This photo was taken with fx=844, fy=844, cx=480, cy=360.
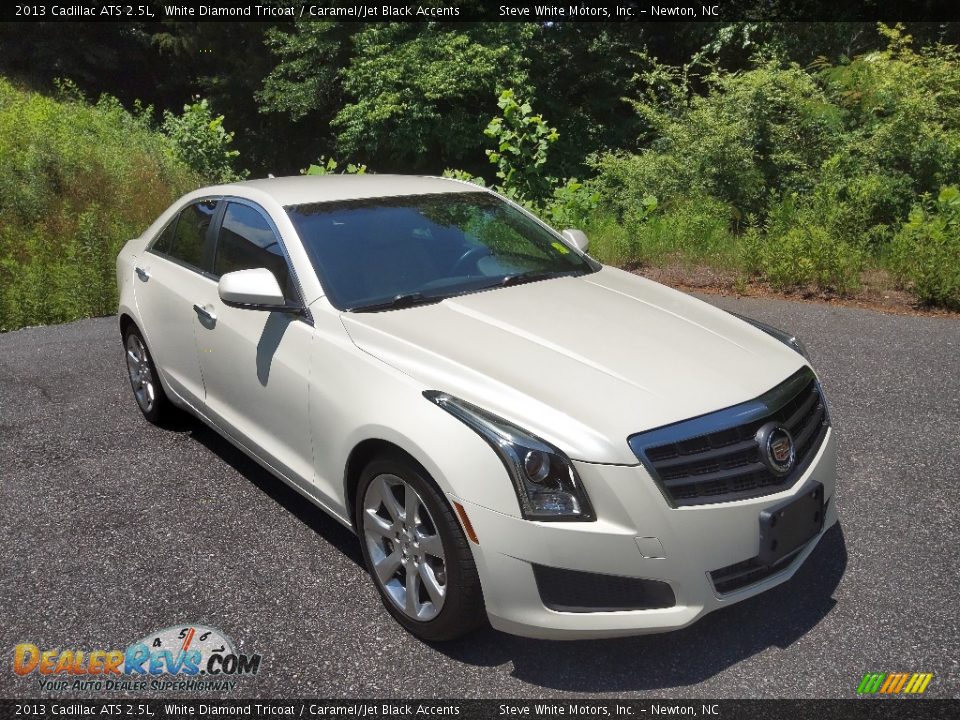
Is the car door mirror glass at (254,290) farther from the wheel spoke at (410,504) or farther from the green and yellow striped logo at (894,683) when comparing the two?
the green and yellow striped logo at (894,683)

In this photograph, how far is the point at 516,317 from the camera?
3.67 meters

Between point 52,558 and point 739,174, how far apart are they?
9.85 meters

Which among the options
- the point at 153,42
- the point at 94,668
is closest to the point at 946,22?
the point at 94,668

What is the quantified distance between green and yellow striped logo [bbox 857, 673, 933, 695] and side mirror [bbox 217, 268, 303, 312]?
8.67ft

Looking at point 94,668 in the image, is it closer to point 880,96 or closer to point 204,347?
point 204,347

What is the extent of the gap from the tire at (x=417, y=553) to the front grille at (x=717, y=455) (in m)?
0.73

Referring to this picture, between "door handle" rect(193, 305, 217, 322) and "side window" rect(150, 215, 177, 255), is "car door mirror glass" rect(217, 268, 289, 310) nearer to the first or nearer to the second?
"door handle" rect(193, 305, 217, 322)

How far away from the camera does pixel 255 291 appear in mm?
3662

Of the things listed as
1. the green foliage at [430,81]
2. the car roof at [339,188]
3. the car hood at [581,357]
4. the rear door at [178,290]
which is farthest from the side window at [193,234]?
the green foliage at [430,81]

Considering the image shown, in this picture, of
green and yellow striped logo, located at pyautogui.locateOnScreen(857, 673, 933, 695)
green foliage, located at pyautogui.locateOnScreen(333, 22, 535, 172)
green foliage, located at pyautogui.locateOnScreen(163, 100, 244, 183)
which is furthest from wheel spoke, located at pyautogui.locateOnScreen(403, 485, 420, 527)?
green foliage, located at pyautogui.locateOnScreen(333, 22, 535, 172)

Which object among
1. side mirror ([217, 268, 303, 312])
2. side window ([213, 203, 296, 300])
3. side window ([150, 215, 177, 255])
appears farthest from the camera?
side window ([150, 215, 177, 255])

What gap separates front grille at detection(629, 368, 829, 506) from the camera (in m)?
2.80

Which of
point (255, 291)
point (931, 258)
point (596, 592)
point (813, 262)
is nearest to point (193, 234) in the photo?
point (255, 291)

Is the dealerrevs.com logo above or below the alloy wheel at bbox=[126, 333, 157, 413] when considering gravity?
below
